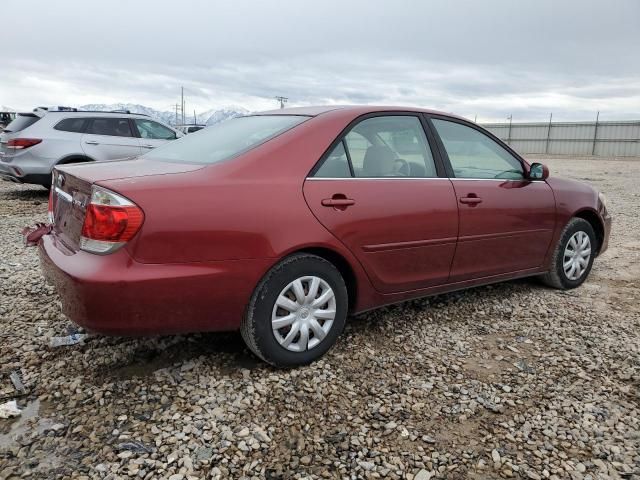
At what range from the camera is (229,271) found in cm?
262

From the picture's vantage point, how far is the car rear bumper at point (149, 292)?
241cm

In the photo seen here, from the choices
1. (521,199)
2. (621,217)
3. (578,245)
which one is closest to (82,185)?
(521,199)

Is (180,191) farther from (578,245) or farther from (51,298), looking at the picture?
(578,245)

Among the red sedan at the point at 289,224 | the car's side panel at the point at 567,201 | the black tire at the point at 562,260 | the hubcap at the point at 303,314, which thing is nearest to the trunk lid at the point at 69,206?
the red sedan at the point at 289,224

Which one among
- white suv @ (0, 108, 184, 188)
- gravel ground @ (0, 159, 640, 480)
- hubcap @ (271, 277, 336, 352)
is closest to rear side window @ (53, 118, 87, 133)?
white suv @ (0, 108, 184, 188)

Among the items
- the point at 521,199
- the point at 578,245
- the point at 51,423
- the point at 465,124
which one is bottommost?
the point at 51,423

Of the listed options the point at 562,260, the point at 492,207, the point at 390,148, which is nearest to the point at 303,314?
the point at 390,148

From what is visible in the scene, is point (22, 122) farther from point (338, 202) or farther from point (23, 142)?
point (338, 202)

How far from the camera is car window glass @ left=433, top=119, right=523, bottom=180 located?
145 inches

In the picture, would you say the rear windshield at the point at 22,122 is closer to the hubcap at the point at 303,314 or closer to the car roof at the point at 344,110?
the car roof at the point at 344,110

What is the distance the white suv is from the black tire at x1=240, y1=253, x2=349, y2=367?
7.06 meters

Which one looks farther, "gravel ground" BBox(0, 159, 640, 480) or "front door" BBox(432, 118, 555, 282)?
"front door" BBox(432, 118, 555, 282)

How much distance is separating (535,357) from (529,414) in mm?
707

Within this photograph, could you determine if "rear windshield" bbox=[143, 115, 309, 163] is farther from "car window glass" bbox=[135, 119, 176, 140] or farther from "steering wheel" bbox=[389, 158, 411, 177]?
"car window glass" bbox=[135, 119, 176, 140]
